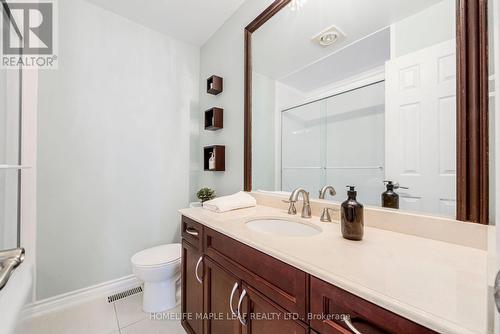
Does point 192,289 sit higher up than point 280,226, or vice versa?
point 280,226

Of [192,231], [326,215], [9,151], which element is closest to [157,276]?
[192,231]

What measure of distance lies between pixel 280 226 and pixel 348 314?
2.29 ft

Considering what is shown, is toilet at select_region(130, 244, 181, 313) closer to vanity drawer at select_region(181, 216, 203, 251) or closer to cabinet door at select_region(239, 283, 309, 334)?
vanity drawer at select_region(181, 216, 203, 251)

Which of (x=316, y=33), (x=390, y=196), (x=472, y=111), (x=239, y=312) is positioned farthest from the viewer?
(x=316, y=33)

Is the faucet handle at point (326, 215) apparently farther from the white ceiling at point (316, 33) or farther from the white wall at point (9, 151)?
the white wall at point (9, 151)

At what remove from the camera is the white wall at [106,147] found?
61.5 inches

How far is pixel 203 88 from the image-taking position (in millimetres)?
2277

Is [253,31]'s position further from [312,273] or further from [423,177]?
[312,273]

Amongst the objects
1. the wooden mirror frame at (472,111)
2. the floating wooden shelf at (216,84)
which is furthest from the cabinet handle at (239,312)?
the floating wooden shelf at (216,84)

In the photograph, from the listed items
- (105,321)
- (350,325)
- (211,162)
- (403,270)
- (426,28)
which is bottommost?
(105,321)

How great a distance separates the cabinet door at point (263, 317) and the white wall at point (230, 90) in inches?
40.0

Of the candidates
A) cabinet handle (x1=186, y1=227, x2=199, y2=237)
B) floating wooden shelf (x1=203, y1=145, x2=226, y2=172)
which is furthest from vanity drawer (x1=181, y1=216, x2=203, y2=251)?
floating wooden shelf (x1=203, y1=145, x2=226, y2=172)

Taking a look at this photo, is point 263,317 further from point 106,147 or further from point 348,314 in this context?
point 106,147

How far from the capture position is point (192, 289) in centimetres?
123
